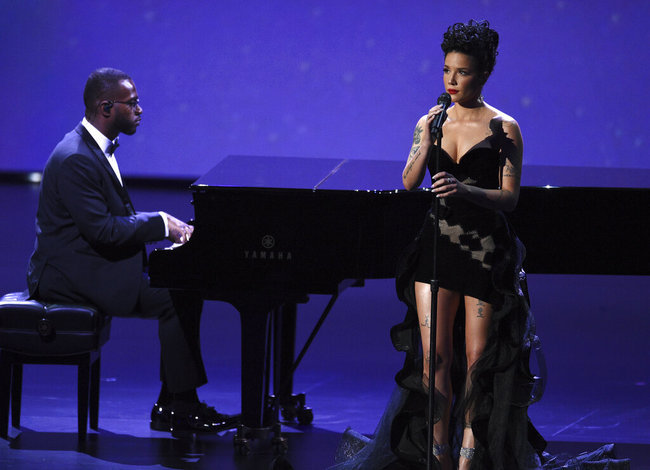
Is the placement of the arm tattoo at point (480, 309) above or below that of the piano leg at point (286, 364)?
above

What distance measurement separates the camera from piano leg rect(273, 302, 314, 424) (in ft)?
13.8

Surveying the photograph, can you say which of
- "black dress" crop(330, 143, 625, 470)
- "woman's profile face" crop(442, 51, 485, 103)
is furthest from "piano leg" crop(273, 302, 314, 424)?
Result: "woman's profile face" crop(442, 51, 485, 103)

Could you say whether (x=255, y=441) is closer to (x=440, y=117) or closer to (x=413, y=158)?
(x=413, y=158)

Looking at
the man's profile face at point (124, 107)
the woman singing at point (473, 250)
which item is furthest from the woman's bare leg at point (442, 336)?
the man's profile face at point (124, 107)

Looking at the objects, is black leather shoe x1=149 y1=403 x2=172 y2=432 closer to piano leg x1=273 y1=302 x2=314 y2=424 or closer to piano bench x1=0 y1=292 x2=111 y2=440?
piano bench x1=0 y1=292 x2=111 y2=440

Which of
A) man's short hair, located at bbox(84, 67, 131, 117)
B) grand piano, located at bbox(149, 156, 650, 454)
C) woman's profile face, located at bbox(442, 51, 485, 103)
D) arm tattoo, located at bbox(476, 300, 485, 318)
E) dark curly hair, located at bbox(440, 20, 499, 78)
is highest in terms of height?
man's short hair, located at bbox(84, 67, 131, 117)

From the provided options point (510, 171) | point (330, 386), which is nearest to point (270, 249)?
point (510, 171)

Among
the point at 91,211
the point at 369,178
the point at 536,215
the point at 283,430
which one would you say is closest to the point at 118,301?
the point at 91,211

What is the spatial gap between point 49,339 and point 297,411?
3.47 feet

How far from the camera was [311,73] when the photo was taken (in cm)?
1286

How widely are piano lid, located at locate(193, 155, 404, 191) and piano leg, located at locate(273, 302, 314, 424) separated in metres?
Result: 0.54

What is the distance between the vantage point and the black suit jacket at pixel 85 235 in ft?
13.1

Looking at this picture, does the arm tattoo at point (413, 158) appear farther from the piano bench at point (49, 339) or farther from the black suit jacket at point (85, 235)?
the piano bench at point (49, 339)

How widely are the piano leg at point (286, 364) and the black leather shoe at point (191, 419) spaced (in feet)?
1.00
